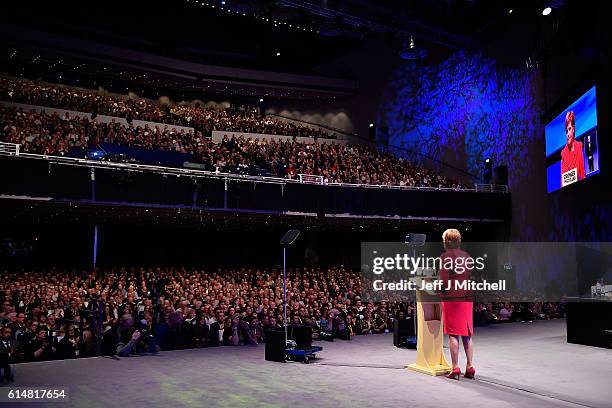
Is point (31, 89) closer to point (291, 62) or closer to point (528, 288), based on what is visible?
point (291, 62)

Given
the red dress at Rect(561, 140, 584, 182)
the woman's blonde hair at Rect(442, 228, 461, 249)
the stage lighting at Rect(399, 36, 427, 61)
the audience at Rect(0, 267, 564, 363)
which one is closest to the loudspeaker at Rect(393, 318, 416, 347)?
the audience at Rect(0, 267, 564, 363)

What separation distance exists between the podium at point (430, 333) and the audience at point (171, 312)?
3.40 metres

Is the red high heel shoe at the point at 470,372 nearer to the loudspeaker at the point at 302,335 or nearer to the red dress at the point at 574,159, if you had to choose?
the loudspeaker at the point at 302,335

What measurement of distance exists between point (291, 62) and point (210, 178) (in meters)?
13.9

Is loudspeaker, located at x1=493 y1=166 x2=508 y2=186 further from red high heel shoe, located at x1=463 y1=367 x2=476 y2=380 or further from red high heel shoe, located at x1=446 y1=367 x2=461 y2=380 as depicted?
red high heel shoe, located at x1=446 y1=367 x2=461 y2=380

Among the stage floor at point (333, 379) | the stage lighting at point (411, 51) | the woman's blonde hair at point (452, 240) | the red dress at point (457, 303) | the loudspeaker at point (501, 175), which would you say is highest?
the stage lighting at point (411, 51)

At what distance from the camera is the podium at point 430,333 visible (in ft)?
19.9

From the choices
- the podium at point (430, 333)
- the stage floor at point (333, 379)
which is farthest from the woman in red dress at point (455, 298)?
the stage floor at point (333, 379)

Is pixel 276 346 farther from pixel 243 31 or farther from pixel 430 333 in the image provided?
pixel 243 31

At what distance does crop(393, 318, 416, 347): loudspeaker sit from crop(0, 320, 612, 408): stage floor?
203 mm

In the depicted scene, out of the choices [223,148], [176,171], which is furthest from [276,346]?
[223,148]

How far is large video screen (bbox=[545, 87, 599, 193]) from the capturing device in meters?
11.1

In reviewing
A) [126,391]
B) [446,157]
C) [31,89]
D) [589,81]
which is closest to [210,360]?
[126,391]

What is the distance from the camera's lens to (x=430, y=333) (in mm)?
6059
